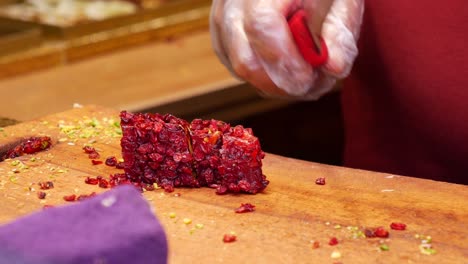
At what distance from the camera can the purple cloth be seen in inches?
41.4

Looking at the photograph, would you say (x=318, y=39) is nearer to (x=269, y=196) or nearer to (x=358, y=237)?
(x=269, y=196)

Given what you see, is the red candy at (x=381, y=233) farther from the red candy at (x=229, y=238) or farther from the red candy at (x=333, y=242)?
the red candy at (x=229, y=238)

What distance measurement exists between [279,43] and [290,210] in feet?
2.17

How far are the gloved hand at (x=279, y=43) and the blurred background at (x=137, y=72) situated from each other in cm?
135

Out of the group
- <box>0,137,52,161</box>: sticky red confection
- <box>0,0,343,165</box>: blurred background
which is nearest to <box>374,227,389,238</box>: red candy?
<box>0,137,52,161</box>: sticky red confection

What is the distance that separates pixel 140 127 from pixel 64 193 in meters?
0.22

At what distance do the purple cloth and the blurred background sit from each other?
256cm

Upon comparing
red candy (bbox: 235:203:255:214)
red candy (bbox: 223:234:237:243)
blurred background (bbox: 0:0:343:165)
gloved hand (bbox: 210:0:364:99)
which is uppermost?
gloved hand (bbox: 210:0:364:99)

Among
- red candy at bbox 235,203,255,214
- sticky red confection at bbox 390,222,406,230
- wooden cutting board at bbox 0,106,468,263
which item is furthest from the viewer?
red candy at bbox 235,203,255,214

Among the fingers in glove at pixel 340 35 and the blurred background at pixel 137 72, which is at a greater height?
the fingers in glove at pixel 340 35

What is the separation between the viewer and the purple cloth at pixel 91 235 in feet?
3.45

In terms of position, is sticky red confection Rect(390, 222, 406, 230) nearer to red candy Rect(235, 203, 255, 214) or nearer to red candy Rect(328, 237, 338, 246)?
red candy Rect(328, 237, 338, 246)

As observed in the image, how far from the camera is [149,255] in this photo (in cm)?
113

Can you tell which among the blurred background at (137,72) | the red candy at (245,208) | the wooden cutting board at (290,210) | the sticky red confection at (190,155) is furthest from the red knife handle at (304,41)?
the blurred background at (137,72)
